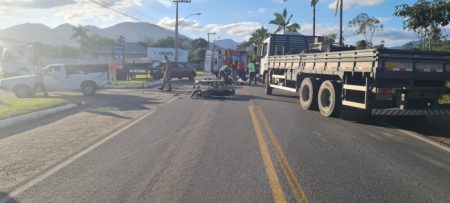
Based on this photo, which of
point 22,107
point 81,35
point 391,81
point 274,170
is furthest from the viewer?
point 81,35

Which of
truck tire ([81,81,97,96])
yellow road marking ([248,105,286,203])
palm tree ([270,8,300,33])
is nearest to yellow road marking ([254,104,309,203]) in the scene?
yellow road marking ([248,105,286,203])

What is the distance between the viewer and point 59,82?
20594 millimetres

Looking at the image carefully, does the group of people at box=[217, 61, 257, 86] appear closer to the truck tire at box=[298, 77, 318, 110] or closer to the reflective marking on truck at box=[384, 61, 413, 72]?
the truck tire at box=[298, 77, 318, 110]

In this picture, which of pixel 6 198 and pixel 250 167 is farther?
pixel 250 167

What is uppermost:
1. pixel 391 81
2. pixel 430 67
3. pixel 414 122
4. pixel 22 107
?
pixel 430 67

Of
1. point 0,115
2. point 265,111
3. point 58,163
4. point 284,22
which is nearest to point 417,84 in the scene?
point 265,111

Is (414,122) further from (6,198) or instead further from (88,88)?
(88,88)

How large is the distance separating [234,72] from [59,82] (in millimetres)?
11875

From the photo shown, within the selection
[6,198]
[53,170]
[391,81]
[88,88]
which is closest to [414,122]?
[391,81]

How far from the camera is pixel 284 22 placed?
Answer: 56688 mm

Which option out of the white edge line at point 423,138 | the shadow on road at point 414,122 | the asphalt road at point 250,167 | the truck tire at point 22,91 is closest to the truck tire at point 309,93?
the shadow on road at point 414,122

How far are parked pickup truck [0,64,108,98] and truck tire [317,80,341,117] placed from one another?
11945 mm

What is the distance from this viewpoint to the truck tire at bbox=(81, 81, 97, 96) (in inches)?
831

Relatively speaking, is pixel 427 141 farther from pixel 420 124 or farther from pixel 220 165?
pixel 220 165
